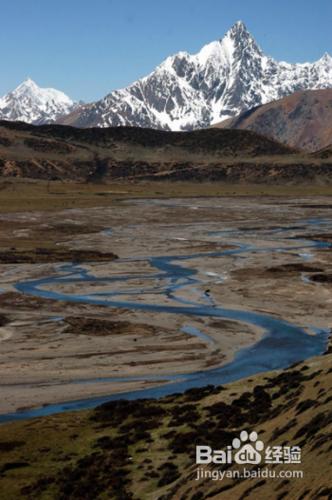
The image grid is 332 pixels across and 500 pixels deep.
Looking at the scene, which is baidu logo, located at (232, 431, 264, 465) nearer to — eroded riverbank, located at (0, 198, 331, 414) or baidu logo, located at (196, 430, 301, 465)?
baidu logo, located at (196, 430, 301, 465)

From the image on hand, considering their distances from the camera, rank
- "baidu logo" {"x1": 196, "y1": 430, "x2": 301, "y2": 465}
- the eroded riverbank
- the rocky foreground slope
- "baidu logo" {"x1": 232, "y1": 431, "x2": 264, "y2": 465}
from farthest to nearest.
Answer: the eroded riverbank, "baidu logo" {"x1": 232, "y1": 431, "x2": 264, "y2": 465}, "baidu logo" {"x1": 196, "y1": 430, "x2": 301, "y2": 465}, the rocky foreground slope

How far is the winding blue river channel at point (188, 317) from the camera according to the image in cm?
5059

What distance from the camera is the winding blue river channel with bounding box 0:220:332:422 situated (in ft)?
166

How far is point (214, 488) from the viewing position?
94.0 ft

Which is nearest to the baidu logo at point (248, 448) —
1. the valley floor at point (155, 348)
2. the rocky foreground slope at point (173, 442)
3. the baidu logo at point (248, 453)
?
the baidu logo at point (248, 453)

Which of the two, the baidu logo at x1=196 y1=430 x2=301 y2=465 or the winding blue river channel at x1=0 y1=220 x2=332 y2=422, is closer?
the baidu logo at x1=196 y1=430 x2=301 y2=465

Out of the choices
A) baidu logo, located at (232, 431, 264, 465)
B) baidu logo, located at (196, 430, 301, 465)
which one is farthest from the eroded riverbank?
baidu logo, located at (232, 431, 264, 465)

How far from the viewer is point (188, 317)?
72000 mm

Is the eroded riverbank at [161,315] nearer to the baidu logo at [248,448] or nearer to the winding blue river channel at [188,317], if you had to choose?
the winding blue river channel at [188,317]

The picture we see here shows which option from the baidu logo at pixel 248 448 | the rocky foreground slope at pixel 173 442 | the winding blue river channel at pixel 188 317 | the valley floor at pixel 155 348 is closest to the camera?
the rocky foreground slope at pixel 173 442

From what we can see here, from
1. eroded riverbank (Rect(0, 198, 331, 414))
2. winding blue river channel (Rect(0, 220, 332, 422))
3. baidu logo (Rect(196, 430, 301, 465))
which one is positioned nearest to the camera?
baidu logo (Rect(196, 430, 301, 465))

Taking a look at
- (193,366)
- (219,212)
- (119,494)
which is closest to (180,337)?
(193,366)

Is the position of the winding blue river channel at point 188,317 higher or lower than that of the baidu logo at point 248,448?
lower

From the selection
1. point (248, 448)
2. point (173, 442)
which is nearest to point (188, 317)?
point (173, 442)
